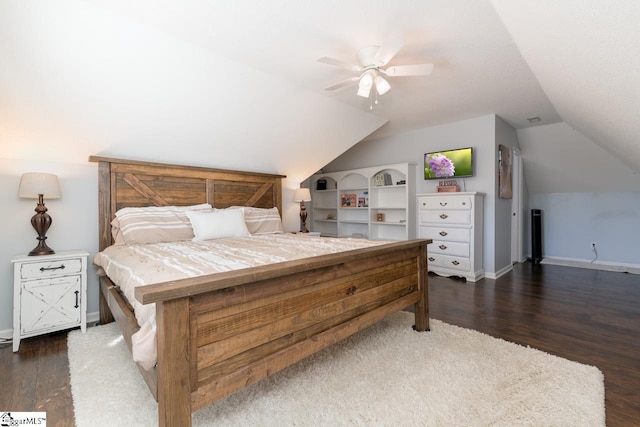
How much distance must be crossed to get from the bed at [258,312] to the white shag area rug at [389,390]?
25cm

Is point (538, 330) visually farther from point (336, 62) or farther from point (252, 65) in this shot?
point (252, 65)

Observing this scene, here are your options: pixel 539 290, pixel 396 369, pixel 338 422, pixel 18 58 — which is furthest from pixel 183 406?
pixel 539 290

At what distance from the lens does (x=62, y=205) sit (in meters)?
2.62

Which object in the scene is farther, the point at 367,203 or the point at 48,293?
the point at 367,203

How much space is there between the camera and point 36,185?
89.4 inches

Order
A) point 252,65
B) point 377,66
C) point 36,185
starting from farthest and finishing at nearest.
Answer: point 252,65
point 377,66
point 36,185

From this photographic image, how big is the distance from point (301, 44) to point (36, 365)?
2.91m

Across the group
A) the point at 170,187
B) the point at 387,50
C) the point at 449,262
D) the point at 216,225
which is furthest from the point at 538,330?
the point at 170,187

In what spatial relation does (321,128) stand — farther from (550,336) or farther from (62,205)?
(550,336)

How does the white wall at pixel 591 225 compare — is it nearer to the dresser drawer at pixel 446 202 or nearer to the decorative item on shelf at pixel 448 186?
the decorative item on shelf at pixel 448 186

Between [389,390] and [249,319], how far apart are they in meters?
0.89

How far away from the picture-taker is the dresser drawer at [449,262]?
4004 millimetres

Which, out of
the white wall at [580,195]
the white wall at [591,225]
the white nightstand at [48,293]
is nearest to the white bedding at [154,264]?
the white nightstand at [48,293]

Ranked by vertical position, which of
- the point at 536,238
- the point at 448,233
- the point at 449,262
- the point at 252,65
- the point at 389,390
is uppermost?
the point at 252,65
